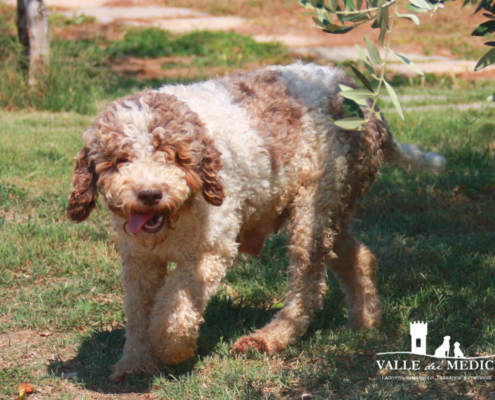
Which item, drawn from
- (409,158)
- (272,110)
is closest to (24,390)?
(272,110)

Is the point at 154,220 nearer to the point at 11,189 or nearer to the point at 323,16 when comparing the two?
the point at 323,16

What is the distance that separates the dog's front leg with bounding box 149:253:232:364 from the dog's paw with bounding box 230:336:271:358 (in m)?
0.38

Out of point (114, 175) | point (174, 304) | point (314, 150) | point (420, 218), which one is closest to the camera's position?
point (114, 175)

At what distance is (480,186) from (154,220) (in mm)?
4228

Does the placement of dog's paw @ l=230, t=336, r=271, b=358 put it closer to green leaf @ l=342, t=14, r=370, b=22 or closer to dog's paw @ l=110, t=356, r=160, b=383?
dog's paw @ l=110, t=356, r=160, b=383

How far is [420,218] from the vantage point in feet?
20.6

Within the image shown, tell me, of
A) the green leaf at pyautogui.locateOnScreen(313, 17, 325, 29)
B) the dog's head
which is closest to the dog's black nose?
the dog's head

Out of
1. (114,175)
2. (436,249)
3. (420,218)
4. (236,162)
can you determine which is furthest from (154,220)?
(420,218)

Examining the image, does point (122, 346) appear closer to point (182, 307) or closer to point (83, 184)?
point (182, 307)

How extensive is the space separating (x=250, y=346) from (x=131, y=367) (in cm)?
73

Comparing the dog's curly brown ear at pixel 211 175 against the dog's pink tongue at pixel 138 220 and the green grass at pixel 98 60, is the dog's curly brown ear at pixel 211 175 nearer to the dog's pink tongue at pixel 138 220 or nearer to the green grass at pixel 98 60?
the dog's pink tongue at pixel 138 220

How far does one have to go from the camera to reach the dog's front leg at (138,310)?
404cm

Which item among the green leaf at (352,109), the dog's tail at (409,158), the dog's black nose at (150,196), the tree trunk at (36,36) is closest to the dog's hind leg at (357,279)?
the dog's tail at (409,158)

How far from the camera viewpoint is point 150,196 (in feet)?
11.4
